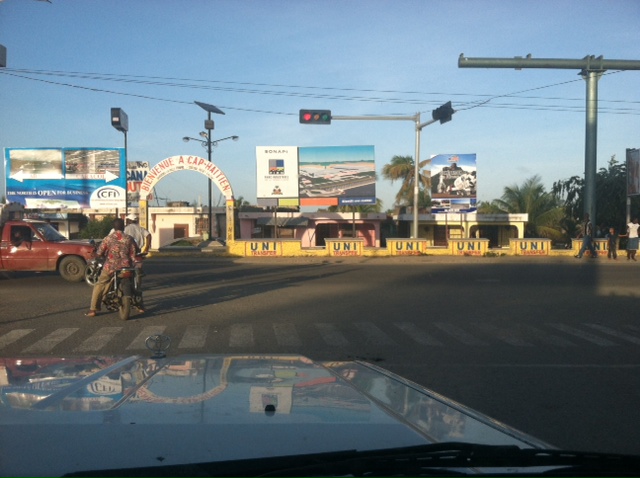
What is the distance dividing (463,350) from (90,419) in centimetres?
776

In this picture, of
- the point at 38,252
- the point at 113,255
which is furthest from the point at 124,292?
the point at 38,252

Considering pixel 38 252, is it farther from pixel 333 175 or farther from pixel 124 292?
pixel 333 175

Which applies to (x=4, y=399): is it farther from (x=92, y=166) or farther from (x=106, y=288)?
(x=92, y=166)

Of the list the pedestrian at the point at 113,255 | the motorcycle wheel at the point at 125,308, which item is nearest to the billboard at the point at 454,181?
the pedestrian at the point at 113,255

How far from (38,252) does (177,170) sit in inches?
580

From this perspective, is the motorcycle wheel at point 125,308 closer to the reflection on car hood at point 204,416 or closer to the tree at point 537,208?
the reflection on car hood at point 204,416

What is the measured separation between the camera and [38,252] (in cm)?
1830

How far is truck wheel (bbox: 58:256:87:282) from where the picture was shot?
727 inches

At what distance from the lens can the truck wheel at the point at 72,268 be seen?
18453 mm

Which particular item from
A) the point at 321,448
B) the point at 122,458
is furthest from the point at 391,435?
the point at 122,458

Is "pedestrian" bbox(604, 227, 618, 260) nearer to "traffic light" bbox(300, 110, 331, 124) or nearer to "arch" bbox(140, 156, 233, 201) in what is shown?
"traffic light" bbox(300, 110, 331, 124)

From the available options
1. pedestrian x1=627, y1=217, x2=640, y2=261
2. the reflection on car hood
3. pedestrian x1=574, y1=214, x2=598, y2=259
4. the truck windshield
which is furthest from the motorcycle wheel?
pedestrian x1=627, y1=217, x2=640, y2=261

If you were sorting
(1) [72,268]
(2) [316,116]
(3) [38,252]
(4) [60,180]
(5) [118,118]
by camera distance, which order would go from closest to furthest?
1. (3) [38,252]
2. (1) [72,268]
3. (2) [316,116]
4. (5) [118,118]
5. (4) [60,180]

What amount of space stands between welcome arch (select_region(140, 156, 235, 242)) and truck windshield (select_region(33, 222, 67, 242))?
13279 millimetres
